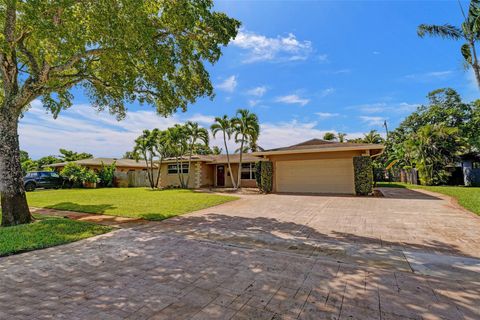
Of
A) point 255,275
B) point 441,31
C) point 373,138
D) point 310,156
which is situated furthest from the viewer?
point 373,138

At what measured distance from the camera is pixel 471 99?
94.4 ft

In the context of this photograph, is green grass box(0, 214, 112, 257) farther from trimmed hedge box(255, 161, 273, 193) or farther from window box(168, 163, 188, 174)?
window box(168, 163, 188, 174)

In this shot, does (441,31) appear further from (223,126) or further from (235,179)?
(235,179)

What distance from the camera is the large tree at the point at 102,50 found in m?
5.63

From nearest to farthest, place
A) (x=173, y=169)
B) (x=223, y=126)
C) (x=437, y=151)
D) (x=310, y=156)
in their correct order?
(x=310, y=156)
(x=223, y=126)
(x=437, y=151)
(x=173, y=169)

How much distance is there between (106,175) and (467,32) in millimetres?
31887

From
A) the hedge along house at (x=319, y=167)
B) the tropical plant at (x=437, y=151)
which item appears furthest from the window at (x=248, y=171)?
the tropical plant at (x=437, y=151)

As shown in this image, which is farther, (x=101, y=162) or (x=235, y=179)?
(x=101, y=162)

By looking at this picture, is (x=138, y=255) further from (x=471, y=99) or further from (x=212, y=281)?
(x=471, y=99)

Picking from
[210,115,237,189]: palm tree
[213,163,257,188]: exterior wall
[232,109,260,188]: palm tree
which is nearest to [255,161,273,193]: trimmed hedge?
[232,109,260,188]: palm tree

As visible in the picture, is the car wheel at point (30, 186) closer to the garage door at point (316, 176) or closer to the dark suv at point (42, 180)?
the dark suv at point (42, 180)

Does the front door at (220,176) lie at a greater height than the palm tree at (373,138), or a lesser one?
lesser

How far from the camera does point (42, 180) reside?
20781 millimetres

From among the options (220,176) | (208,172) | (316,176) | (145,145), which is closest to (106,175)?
(145,145)
